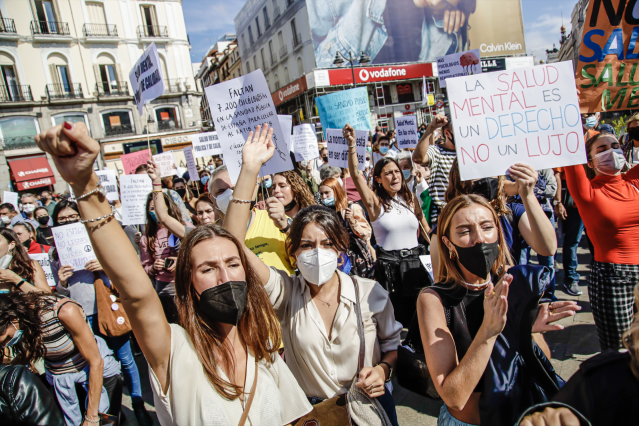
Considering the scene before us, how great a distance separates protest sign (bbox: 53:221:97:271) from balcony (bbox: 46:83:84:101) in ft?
99.5

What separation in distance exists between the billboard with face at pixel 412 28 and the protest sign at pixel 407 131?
23.3m

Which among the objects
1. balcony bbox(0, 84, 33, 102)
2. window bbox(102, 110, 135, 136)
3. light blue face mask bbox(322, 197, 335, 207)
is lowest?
light blue face mask bbox(322, 197, 335, 207)

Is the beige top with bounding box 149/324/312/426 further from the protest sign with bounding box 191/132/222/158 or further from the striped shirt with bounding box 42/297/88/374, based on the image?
the protest sign with bounding box 191/132/222/158

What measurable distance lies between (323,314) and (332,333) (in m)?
0.12

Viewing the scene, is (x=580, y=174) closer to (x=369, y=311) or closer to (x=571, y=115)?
(x=571, y=115)

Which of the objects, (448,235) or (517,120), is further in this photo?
(517,120)

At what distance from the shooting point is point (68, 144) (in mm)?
1028

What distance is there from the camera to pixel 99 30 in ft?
93.8

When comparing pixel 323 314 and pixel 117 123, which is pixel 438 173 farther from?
pixel 117 123

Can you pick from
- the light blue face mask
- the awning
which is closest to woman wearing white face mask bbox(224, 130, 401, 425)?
the light blue face mask

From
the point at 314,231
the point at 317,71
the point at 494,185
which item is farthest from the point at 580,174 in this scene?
the point at 317,71

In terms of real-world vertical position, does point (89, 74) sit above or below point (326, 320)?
above

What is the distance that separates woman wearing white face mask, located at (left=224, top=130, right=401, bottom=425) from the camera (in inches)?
71.9

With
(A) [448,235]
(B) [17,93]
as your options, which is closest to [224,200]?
(A) [448,235]
